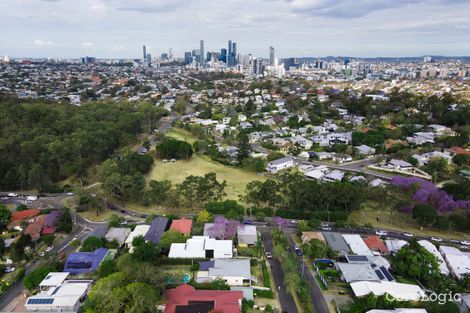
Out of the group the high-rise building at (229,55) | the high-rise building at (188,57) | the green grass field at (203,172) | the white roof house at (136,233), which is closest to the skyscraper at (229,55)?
the high-rise building at (229,55)

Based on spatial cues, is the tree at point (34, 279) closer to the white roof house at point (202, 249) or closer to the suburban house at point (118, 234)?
the suburban house at point (118, 234)

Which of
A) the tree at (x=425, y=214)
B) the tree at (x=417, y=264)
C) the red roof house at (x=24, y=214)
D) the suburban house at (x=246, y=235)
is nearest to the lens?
the tree at (x=417, y=264)

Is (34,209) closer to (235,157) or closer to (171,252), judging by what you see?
(171,252)

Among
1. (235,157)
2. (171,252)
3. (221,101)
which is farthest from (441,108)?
(171,252)

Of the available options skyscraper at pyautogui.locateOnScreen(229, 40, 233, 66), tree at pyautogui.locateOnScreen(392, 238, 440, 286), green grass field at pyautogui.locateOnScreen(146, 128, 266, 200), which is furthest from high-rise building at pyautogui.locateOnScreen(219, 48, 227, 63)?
tree at pyautogui.locateOnScreen(392, 238, 440, 286)

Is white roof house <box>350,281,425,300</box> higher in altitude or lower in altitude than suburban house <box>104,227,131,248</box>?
higher

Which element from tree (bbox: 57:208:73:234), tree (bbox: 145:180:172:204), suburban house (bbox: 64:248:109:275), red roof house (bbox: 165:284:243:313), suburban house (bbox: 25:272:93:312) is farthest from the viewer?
tree (bbox: 145:180:172:204)

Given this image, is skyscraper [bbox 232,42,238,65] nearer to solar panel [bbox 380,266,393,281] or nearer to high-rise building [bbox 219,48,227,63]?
high-rise building [bbox 219,48,227,63]
